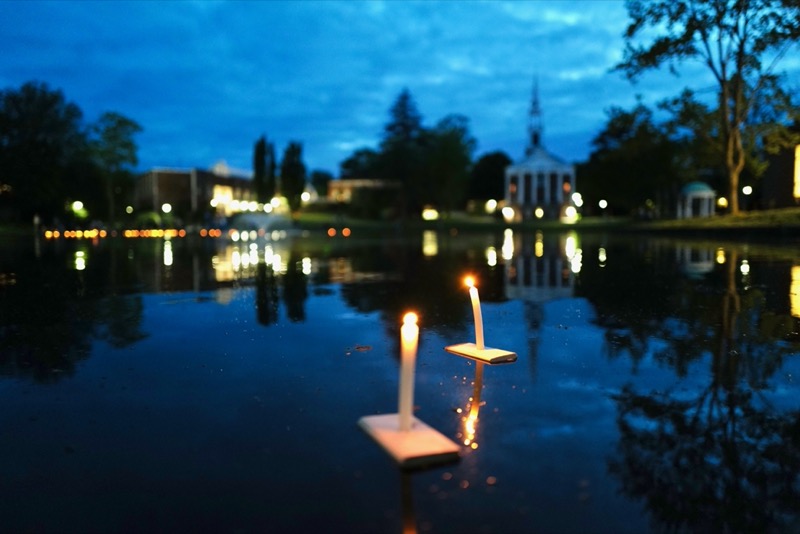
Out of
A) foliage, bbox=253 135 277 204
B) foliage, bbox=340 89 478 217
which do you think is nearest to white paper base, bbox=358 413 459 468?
foliage, bbox=253 135 277 204

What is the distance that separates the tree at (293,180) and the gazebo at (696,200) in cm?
4491

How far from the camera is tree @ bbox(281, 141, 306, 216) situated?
80.5m

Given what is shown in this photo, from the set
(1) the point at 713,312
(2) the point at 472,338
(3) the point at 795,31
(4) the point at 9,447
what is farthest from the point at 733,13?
(4) the point at 9,447

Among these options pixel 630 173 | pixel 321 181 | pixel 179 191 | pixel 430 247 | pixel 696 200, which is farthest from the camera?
pixel 321 181

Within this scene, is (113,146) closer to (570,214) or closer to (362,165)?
(362,165)

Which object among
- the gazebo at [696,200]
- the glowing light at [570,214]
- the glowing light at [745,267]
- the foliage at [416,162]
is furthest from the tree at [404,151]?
the glowing light at [745,267]

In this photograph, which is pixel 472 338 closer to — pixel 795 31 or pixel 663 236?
pixel 795 31

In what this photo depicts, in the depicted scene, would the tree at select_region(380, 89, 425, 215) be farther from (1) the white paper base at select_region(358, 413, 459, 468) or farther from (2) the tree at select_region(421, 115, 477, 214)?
(1) the white paper base at select_region(358, 413, 459, 468)

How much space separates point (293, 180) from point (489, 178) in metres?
50.0

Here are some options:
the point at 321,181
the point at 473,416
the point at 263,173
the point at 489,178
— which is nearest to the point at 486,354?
the point at 473,416

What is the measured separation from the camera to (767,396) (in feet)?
18.9

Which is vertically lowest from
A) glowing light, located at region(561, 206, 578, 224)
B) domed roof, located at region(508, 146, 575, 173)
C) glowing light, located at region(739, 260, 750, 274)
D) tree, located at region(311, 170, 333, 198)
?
glowing light, located at region(739, 260, 750, 274)

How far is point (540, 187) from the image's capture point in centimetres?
9700

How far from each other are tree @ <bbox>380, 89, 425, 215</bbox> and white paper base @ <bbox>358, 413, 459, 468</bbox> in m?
84.9
